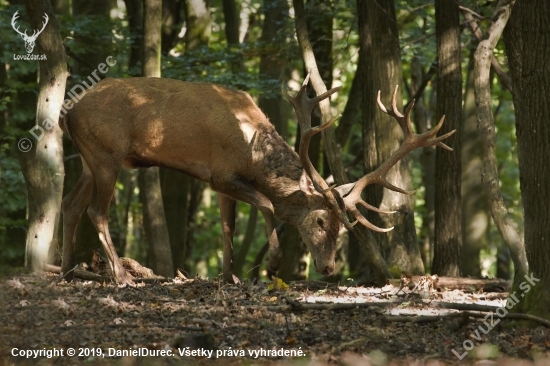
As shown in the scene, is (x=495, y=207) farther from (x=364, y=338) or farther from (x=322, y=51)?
(x=322, y=51)

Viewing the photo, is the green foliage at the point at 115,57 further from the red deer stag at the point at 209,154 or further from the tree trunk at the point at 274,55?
the red deer stag at the point at 209,154

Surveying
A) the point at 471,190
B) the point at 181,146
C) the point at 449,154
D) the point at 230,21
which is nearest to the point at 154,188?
the point at 181,146

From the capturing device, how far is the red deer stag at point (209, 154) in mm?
10352

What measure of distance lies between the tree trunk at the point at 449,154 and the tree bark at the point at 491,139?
1.79 metres

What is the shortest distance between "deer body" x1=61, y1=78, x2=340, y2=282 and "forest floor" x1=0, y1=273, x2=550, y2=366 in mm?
1313

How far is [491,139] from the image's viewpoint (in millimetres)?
9883

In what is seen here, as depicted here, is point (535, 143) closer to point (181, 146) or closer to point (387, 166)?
point (387, 166)

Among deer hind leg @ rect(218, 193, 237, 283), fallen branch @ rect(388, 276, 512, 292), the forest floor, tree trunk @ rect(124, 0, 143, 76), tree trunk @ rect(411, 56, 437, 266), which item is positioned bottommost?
the forest floor

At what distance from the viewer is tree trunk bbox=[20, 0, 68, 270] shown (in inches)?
393

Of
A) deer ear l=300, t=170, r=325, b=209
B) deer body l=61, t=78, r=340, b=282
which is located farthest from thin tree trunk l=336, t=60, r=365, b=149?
deer ear l=300, t=170, r=325, b=209

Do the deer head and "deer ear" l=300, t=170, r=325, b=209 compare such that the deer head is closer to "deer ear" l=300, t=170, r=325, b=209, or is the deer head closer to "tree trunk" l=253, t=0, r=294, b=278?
"deer ear" l=300, t=170, r=325, b=209

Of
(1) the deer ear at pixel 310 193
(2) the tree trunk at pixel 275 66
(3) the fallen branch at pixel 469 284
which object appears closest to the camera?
(1) the deer ear at pixel 310 193

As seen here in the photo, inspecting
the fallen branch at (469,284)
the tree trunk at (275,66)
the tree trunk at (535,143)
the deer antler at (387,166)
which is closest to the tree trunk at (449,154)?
the fallen branch at (469,284)

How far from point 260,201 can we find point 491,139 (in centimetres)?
281
